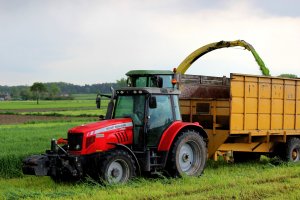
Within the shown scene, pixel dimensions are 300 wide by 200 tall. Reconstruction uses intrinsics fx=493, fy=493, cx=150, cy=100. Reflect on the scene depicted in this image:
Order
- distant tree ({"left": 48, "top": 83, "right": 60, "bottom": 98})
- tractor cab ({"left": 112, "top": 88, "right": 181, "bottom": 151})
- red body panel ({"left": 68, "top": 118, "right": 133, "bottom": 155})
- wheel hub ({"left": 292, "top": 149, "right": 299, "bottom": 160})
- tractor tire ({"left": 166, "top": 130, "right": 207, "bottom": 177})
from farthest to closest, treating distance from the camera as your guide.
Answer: distant tree ({"left": 48, "top": 83, "right": 60, "bottom": 98}) < wheel hub ({"left": 292, "top": 149, "right": 299, "bottom": 160}) < tractor tire ({"left": 166, "top": 130, "right": 207, "bottom": 177}) < tractor cab ({"left": 112, "top": 88, "right": 181, "bottom": 151}) < red body panel ({"left": 68, "top": 118, "right": 133, "bottom": 155})

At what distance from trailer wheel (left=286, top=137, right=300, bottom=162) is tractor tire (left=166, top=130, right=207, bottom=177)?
381cm

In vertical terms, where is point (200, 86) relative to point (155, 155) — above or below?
above

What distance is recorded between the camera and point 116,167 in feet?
33.3

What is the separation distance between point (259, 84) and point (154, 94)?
3869 millimetres

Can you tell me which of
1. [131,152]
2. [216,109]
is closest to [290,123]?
[216,109]

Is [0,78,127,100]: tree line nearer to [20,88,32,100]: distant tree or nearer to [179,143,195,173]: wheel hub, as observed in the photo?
[20,88,32,100]: distant tree

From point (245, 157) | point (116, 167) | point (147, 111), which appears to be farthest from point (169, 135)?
point (245, 157)

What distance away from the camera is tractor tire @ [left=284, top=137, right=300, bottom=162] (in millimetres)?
14344

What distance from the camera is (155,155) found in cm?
1090

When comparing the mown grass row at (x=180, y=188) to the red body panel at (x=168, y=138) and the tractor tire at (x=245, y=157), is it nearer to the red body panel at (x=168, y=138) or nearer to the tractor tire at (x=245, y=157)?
the red body panel at (x=168, y=138)

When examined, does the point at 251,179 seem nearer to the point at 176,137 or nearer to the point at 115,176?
the point at 176,137

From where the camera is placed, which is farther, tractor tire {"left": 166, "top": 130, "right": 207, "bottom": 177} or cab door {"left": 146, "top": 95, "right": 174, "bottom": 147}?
tractor tire {"left": 166, "top": 130, "right": 207, "bottom": 177}

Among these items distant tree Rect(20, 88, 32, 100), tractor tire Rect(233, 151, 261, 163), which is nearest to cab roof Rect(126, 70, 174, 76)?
tractor tire Rect(233, 151, 261, 163)

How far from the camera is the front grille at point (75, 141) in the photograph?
10.2 m
